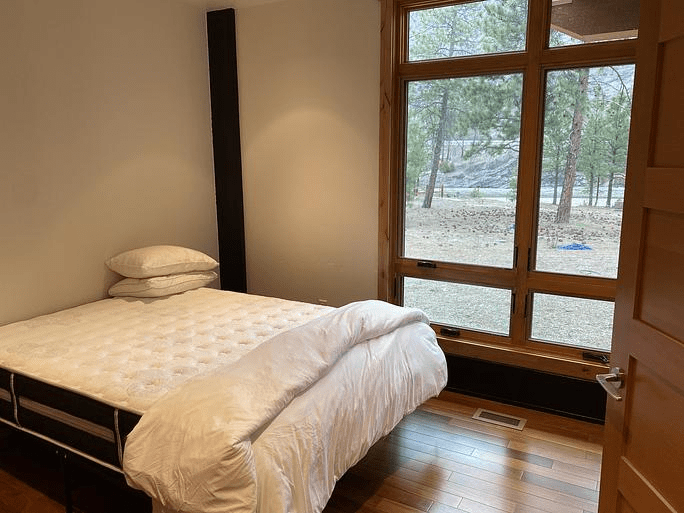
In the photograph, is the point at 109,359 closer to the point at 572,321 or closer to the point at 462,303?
the point at 462,303

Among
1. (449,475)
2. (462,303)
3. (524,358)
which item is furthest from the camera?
(462,303)

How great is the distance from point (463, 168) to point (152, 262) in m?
2.13

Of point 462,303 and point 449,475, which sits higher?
point 462,303

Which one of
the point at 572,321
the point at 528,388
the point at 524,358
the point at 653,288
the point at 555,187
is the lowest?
the point at 528,388

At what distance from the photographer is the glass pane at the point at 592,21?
2.81 meters

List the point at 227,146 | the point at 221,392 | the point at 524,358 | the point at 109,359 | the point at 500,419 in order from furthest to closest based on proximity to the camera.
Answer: the point at 227,146 → the point at 524,358 → the point at 500,419 → the point at 109,359 → the point at 221,392

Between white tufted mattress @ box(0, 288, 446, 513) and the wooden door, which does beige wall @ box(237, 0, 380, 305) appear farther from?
the wooden door

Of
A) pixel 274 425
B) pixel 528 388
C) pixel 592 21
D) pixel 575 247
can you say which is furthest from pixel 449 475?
pixel 592 21

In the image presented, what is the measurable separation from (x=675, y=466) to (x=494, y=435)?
6.31 ft

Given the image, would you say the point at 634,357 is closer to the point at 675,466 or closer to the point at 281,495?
the point at 675,466

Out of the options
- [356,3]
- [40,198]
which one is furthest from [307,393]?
[356,3]

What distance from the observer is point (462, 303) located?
356 cm

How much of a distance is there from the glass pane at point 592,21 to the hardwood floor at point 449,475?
7.39ft

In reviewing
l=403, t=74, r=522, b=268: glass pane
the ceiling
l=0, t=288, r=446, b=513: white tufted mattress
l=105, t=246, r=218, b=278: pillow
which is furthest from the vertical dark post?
l=403, t=74, r=522, b=268: glass pane
